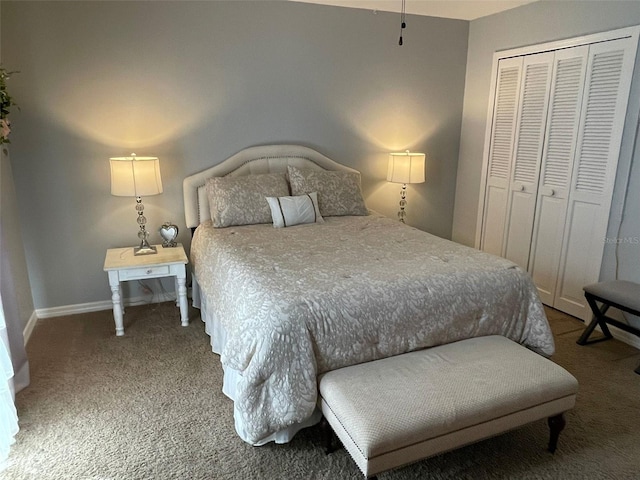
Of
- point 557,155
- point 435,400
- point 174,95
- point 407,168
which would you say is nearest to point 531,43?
point 557,155

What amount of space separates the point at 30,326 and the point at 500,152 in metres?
4.06

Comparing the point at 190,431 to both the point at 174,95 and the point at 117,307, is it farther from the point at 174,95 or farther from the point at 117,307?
the point at 174,95

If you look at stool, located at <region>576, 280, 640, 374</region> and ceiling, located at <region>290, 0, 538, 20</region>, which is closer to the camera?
stool, located at <region>576, 280, 640, 374</region>

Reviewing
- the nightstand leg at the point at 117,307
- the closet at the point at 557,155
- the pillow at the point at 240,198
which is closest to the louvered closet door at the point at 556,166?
the closet at the point at 557,155

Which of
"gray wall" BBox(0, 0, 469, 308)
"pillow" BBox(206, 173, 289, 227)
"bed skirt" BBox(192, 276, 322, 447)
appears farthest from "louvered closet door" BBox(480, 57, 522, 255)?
"bed skirt" BBox(192, 276, 322, 447)

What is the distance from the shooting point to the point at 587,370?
2674mm

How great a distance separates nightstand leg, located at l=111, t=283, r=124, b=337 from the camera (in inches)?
116

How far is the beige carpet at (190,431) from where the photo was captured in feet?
6.12

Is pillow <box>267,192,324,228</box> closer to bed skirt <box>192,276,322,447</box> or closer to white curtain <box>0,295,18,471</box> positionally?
bed skirt <box>192,276,322,447</box>

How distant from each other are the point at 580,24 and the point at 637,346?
2.33 metres

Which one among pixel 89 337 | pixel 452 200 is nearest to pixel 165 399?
pixel 89 337

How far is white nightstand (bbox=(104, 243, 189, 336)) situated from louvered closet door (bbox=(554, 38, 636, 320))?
293cm

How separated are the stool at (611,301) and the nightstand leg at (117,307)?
3.15 metres

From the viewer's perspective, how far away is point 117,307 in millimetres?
2986
